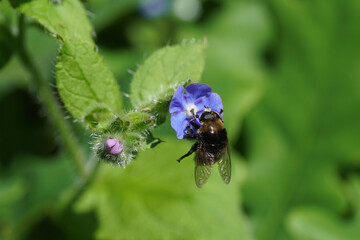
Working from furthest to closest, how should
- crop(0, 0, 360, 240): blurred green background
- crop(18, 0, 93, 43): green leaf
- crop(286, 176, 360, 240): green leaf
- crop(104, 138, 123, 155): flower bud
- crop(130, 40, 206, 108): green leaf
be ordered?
crop(286, 176, 360, 240): green leaf
crop(0, 0, 360, 240): blurred green background
crop(130, 40, 206, 108): green leaf
crop(18, 0, 93, 43): green leaf
crop(104, 138, 123, 155): flower bud

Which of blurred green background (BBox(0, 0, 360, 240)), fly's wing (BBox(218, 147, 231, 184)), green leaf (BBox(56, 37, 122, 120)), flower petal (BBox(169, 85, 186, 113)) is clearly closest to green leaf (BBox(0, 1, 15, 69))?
green leaf (BBox(56, 37, 122, 120))

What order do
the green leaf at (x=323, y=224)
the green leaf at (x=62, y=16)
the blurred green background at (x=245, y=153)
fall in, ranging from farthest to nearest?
the green leaf at (x=323, y=224) < the blurred green background at (x=245, y=153) < the green leaf at (x=62, y=16)

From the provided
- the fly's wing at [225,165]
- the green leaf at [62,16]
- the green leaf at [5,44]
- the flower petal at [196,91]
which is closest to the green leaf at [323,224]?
the fly's wing at [225,165]

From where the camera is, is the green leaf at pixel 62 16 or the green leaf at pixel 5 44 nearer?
the green leaf at pixel 62 16

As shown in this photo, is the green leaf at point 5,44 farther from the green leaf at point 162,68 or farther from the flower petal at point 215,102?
the flower petal at point 215,102

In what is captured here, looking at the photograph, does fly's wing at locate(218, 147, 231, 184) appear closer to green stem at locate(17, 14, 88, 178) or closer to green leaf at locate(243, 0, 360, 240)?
green stem at locate(17, 14, 88, 178)

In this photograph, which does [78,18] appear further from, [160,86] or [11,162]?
[11,162]

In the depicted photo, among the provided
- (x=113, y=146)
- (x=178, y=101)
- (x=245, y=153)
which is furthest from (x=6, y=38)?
(x=245, y=153)
